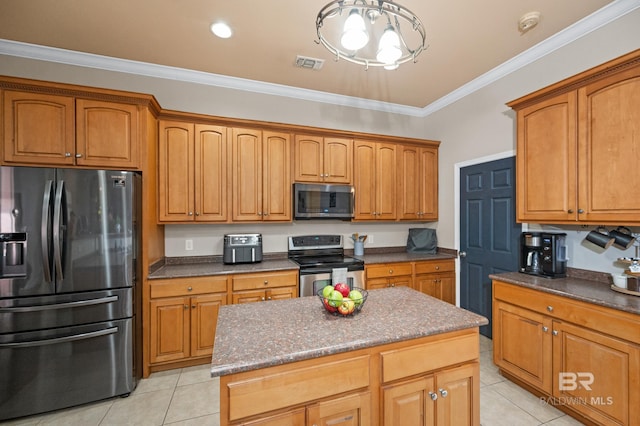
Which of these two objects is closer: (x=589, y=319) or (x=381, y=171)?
(x=589, y=319)

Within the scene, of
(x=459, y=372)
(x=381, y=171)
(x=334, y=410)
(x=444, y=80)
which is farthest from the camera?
(x=381, y=171)

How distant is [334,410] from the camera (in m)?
1.18

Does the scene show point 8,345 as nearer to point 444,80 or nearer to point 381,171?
point 381,171

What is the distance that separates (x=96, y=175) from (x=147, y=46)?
1.36 metres

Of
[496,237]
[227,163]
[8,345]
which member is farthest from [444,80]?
[8,345]

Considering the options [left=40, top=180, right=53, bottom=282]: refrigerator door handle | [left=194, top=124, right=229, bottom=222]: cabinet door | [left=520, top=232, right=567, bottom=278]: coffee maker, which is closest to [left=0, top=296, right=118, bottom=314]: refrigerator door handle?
[left=40, top=180, right=53, bottom=282]: refrigerator door handle

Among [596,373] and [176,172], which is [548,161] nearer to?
[596,373]

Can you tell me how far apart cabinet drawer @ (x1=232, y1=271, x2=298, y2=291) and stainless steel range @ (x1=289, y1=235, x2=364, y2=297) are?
12cm

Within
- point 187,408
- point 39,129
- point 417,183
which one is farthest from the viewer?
point 417,183

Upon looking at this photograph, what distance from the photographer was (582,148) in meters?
2.08

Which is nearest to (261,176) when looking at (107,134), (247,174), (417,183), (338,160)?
(247,174)

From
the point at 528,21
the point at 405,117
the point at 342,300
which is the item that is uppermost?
the point at 528,21

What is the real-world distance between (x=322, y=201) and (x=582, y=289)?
240cm

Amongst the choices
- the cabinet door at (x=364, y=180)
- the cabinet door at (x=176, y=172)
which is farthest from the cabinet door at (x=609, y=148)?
the cabinet door at (x=176, y=172)
